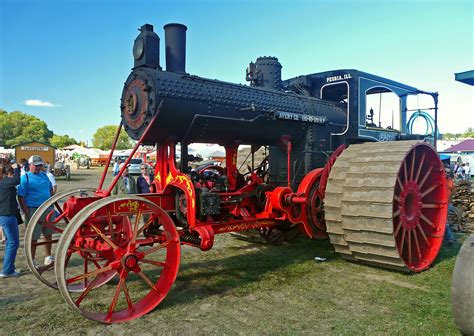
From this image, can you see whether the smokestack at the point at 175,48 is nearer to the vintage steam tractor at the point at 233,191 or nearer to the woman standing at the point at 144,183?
the vintage steam tractor at the point at 233,191

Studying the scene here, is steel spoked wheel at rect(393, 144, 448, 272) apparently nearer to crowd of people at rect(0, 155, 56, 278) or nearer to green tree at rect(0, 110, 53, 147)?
crowd of people at rect(0, 155, 56, 278)

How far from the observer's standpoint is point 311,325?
11.7 ft

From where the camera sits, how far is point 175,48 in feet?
15.7

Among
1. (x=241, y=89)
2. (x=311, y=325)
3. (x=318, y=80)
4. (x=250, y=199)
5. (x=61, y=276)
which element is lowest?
(x=311, y=325)

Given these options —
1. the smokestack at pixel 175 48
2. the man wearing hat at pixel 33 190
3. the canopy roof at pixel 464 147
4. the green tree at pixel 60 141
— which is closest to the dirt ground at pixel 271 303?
the man wearing hat at pixel 33 190

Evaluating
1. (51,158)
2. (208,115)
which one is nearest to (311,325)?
(208,115)

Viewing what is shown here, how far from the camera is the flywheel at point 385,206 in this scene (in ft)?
15.3

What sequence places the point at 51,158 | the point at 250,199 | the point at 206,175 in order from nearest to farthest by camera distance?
the point at 206,175 < the point at 250,199 < the point at 51,158

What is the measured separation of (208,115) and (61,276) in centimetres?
234

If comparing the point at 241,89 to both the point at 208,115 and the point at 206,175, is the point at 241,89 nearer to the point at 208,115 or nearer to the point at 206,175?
the point at 208,115

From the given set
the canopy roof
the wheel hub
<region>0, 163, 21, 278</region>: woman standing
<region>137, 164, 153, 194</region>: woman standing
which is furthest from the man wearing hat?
the canopy roof

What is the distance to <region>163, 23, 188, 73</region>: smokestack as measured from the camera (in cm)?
475

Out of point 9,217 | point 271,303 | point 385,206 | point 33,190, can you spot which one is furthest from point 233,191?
point 9,217

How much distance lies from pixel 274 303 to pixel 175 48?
3.04m
